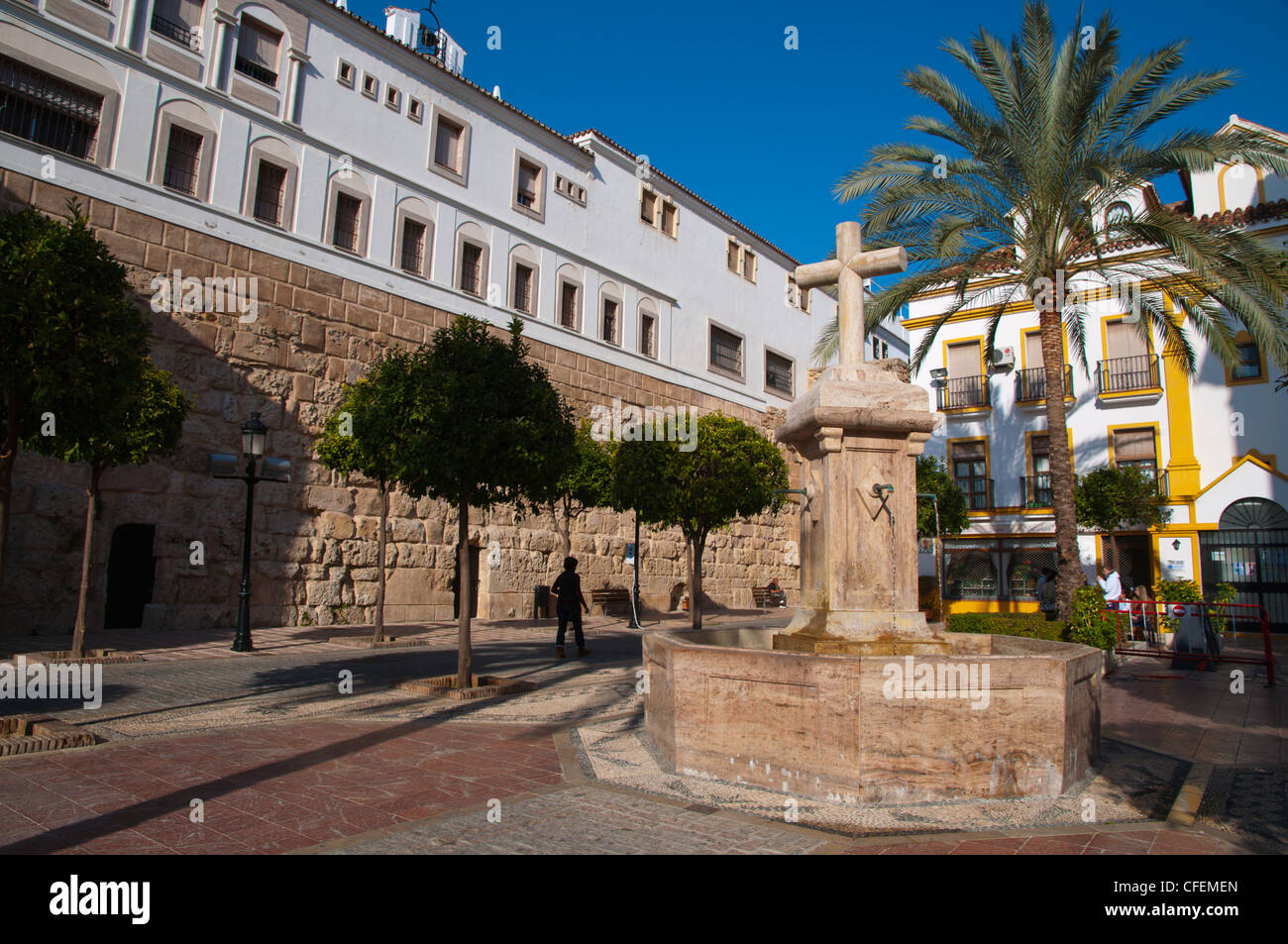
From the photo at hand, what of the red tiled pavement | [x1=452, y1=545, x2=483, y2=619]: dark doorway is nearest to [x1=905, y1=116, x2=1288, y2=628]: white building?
[x1=452, y1=545, x2=483, y2=619]: dark doorway

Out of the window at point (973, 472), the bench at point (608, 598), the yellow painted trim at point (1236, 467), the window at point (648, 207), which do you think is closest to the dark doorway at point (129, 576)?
the bench at point (608, 598)

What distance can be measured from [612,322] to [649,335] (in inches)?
71.7

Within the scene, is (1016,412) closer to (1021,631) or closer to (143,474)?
(1021,631)

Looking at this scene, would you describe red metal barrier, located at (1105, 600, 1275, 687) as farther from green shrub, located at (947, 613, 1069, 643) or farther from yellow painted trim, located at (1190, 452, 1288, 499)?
yellow painted trim, located at (1190, 452, 1288, 499)

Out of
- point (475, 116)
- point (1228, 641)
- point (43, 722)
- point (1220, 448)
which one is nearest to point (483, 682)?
point (43, 722)

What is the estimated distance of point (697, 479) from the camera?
16109 millimetres

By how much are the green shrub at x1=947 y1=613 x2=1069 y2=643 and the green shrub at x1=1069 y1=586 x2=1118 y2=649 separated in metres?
0.32

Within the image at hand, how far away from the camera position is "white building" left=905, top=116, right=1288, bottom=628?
69.7ft

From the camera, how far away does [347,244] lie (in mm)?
18172

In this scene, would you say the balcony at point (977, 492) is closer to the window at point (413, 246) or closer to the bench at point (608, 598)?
the bench at point (608, 598)

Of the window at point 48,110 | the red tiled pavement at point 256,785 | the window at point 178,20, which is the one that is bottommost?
the red tiled pavement at point 256,785

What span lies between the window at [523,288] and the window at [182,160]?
7.99m

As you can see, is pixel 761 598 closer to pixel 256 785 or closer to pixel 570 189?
pixel 570 189

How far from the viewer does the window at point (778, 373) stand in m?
32.3
